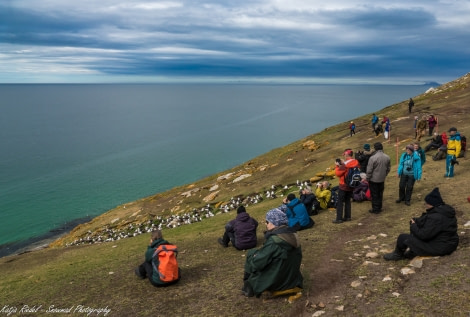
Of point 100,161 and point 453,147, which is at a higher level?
point 453,147

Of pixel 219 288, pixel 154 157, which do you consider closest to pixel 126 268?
pixel 219 288

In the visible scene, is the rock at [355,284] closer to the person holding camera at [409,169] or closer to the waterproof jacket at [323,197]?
the person holding camera at [409,169]

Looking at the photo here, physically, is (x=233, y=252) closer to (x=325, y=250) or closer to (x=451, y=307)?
(x=325, y=250)

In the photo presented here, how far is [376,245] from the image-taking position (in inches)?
553

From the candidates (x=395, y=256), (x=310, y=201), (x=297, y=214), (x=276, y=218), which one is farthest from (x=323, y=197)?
(x=395, y=256)

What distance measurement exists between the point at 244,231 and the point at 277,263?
585 centimetres

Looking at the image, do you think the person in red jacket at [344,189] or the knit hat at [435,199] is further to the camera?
the person in red jacket at [344,189]

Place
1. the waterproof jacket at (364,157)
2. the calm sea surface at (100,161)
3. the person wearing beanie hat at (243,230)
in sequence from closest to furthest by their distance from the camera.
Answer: the person wearing beanie hat at (243,230) < the waterproof jacket at (364,157) < the calm sea surface at (100,161)

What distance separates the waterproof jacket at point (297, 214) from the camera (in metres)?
17.4

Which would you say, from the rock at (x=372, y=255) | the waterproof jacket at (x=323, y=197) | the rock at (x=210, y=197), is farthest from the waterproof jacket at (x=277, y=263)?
the rock at (x=210, y=197)

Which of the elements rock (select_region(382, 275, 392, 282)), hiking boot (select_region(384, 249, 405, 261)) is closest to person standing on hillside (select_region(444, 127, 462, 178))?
hiking boot (select_region(384, 249, 405, 261))

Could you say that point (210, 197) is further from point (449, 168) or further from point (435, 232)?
point (435, 232)

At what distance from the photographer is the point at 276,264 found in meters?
9.92

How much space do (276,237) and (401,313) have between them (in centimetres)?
362
